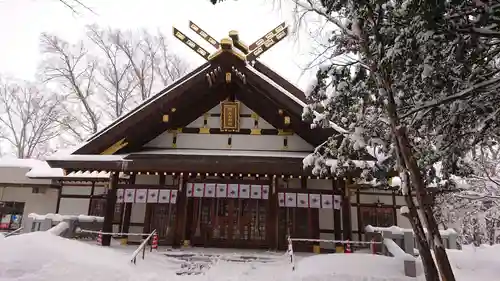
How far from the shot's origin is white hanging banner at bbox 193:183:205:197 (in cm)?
1189

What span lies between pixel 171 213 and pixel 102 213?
→ 3.89 metres

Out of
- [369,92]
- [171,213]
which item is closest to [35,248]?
[171,213]

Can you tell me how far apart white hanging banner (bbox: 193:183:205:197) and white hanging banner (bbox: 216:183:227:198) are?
543mm

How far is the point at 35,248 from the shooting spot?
761 cm

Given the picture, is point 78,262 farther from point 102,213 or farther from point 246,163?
point 102,213

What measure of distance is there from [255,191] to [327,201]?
8.47ft

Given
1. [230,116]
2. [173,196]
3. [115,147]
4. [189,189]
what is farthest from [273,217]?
[115,147]

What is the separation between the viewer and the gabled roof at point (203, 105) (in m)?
11.7

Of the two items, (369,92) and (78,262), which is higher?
(369,92)

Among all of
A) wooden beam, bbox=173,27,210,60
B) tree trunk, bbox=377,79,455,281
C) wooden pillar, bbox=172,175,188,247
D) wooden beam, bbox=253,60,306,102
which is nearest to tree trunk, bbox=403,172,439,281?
tree trunk, bbox=377,79,455,281

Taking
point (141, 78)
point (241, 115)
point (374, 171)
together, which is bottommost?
point (374, 171)

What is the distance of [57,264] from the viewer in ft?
24.0

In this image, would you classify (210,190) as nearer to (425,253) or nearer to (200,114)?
(200,114)

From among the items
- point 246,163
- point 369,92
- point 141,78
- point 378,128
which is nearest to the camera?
point 369,92
